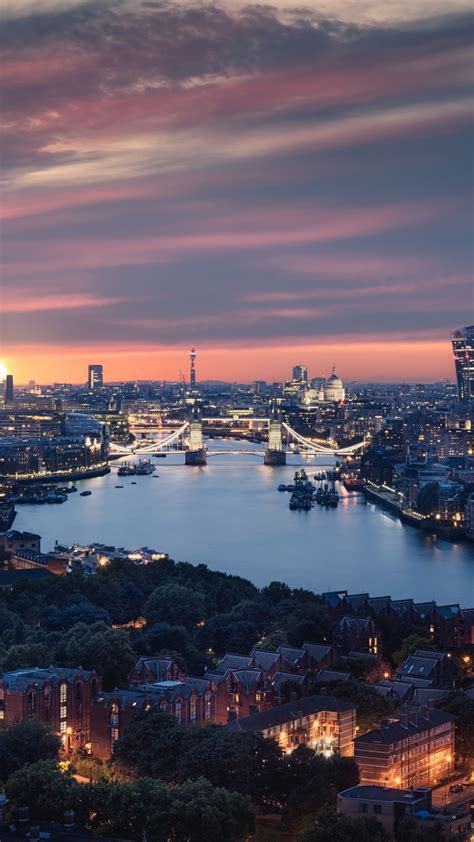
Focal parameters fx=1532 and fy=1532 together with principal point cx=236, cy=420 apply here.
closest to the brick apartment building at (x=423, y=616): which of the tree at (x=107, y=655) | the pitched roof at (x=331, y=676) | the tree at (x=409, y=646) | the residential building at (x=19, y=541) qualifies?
the tree at (x=409, y=646)

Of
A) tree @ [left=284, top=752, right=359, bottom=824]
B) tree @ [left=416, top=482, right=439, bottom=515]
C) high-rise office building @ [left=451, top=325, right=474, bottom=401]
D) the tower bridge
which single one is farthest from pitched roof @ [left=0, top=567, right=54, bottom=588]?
high-rise office building @ [left=451, top=325, right=474, bottom=401]

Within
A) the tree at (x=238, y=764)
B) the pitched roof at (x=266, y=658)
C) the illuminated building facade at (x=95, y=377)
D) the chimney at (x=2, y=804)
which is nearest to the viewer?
the chimney at (x=2, y=804)

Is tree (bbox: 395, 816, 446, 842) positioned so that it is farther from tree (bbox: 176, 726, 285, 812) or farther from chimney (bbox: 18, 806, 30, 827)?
chimney (bbox: 18, 806, 30, 827)

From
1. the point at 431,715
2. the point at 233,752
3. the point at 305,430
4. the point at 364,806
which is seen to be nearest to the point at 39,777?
the point at 233,752

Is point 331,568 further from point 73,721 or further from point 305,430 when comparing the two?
point 305,430

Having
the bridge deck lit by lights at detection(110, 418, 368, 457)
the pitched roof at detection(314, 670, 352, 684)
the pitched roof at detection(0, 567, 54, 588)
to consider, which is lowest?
the bridge deck lit by lights at detection(110, 418, 368, 457)

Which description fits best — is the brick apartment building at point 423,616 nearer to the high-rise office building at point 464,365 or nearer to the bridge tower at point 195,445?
the bridge tower at point 195,445

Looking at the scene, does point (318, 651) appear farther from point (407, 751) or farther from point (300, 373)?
point (300, 373)

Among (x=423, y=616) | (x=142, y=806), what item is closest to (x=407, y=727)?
(x=142, y=806)
